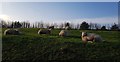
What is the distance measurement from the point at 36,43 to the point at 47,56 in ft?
8.02

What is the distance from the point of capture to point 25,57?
1833 centimetres

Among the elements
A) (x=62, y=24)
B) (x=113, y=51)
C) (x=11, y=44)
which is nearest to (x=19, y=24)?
(x=62, y=24)

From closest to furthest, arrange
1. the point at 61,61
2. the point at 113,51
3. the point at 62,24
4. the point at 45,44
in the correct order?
the point at 61,61 < the point at 113,51 < the point at 45,44 < the point at 62,24

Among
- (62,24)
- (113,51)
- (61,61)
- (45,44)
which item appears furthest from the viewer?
(62,24)

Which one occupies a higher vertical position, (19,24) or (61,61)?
(19,24)

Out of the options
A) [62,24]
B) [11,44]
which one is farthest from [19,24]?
[11,44]

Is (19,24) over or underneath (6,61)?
over

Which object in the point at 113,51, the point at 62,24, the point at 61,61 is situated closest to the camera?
the point at 61,61

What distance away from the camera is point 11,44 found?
20.2m

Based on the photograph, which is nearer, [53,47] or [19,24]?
[53,47]

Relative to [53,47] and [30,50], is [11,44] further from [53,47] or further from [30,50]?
[53,47]

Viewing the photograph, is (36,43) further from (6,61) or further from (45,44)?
(6,61)

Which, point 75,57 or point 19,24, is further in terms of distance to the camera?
point 19,24

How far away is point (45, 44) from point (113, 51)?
182 inches
